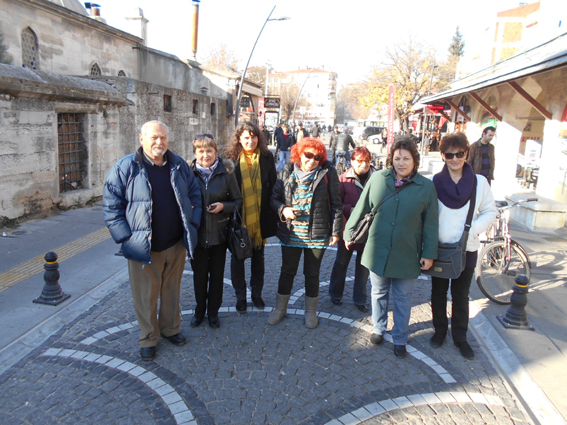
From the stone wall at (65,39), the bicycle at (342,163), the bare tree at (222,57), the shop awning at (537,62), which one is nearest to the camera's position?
the shop awning at (537,62)

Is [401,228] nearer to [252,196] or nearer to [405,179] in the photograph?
[405,179]

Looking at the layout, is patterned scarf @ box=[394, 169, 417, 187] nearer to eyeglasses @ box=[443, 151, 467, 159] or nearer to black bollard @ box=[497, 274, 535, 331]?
eyeglasses @ box=[443, 151, 467, 159]

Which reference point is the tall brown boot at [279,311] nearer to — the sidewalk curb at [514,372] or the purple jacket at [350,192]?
the purple jacket at [350,192]

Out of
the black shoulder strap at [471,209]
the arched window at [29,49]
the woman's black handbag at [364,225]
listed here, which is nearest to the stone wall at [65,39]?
the arched window at [29,49]

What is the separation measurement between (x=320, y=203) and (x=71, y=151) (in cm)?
774

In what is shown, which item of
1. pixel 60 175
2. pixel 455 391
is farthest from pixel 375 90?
pixel 455 391

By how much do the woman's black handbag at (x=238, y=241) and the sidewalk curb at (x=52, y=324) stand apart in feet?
6.21

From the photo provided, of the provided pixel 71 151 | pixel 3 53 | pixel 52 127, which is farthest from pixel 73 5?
pixel 52 127

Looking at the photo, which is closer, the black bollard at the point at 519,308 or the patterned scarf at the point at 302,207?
the patterned scarf at the point at 302,207

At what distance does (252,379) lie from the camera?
356 cm

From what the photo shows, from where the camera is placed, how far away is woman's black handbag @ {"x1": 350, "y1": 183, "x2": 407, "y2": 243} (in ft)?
12.6

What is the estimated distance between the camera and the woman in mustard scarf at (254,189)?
15.1 feet

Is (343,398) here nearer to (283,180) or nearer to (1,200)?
(283,180)

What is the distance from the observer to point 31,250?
22.1ft
